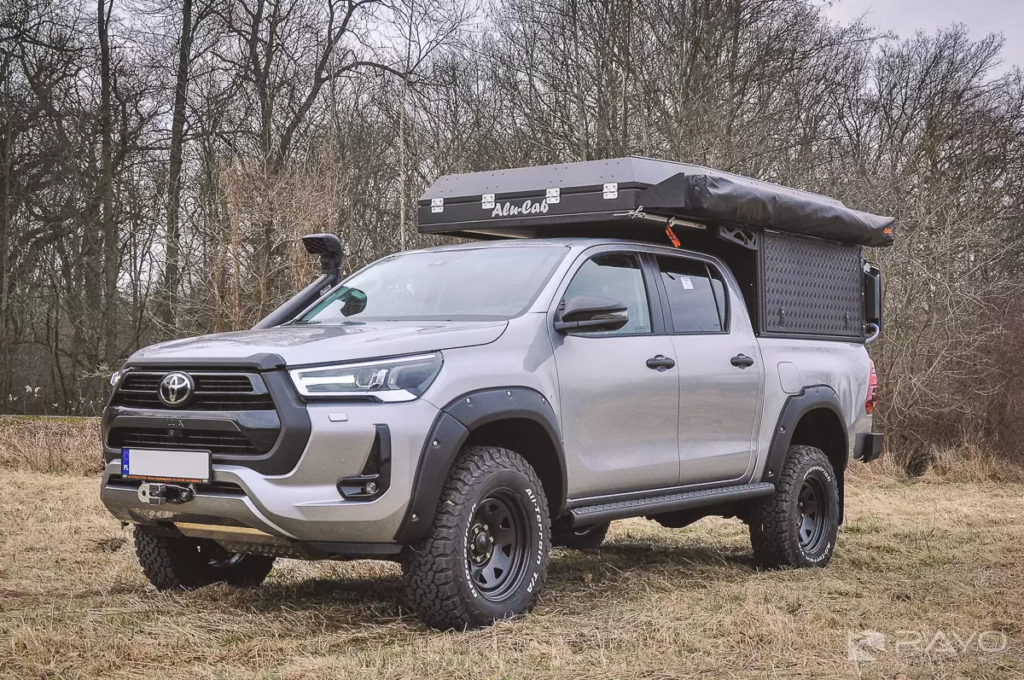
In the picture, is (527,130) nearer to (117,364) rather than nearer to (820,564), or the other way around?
(117,364)

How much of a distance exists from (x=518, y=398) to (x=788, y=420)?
8.74 ft

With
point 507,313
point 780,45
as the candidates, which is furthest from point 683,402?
point 780,45

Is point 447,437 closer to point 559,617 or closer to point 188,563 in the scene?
point 559,617

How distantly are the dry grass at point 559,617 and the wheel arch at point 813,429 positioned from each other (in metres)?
0.66

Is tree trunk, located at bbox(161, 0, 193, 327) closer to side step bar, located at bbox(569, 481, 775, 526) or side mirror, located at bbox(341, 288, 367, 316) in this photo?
side mirror, located at bbox(341, 288, 367, 316)

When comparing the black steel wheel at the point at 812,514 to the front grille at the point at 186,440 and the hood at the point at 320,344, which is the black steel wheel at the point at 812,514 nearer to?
the hood at the point at 320,344

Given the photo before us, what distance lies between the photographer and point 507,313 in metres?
5.59

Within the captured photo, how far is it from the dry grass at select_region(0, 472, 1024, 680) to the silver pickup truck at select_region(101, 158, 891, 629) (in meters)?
0.32

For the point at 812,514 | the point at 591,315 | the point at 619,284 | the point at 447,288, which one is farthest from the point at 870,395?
the point at 447,288

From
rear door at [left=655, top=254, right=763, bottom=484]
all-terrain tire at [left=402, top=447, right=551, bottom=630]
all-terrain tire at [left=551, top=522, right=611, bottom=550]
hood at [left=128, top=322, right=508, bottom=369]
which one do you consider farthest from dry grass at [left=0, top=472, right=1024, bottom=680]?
hood at [left=128, top=322, right=508, bottom=369]

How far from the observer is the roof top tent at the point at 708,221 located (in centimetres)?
650

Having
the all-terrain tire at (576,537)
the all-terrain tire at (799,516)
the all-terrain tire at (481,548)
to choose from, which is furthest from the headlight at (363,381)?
the all-terrain tire at (799,516)

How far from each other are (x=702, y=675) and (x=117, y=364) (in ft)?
71.3

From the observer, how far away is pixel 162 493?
4.86 metres
